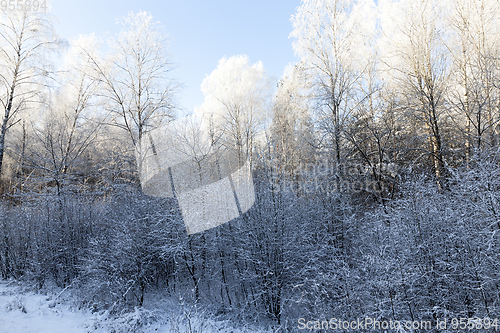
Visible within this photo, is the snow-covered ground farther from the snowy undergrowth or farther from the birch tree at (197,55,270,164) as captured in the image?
the birch tree at (197,55,270,164)

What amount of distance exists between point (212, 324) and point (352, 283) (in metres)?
3.21

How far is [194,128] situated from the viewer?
9312 mm

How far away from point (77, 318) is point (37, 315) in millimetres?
756

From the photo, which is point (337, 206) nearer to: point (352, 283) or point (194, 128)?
point (352, 283)

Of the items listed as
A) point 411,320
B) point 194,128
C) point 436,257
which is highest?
point 194,128

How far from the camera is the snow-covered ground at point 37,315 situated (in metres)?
4.79

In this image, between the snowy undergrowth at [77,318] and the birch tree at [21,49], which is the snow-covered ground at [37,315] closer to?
the snowy undergrowth at [77,318]

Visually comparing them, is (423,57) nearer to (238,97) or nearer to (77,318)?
(238,97)

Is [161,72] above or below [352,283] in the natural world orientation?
above

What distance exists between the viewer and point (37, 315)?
5.40m

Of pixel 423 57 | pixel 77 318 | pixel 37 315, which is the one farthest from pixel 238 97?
pixel 37 315

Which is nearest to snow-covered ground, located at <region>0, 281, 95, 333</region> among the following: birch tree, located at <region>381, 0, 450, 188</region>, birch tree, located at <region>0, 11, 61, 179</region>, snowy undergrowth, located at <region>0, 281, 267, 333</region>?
snowy undergrowth, located at <region>0, 281, 267, 333</region>

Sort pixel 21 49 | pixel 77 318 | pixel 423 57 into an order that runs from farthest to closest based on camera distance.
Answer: pixel 21 49 < pixel 423 57 < pixel 77 318

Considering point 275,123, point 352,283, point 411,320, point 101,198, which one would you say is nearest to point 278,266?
point 352,283
